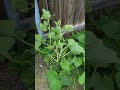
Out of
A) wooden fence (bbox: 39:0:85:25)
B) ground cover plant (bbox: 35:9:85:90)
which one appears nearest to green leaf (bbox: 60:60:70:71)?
ground cover plant (bbox: 35:9:85:90)

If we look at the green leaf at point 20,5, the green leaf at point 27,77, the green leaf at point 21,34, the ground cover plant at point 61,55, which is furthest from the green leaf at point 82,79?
the green leaf at point 20,5

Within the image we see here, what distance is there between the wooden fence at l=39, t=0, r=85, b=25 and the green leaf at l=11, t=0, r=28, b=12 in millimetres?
139

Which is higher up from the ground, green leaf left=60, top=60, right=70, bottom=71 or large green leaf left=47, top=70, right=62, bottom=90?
green leaf left=60, top=60, right=70, bottom=71

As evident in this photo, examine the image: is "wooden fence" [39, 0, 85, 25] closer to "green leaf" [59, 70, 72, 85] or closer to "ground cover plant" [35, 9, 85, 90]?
"ground cover plant" [35, 9, 85, 90]

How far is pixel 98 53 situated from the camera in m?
1.93

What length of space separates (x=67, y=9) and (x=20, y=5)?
0.29 meters

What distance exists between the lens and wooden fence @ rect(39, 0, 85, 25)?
1.99m

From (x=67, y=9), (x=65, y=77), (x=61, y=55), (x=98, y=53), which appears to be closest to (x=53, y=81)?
(x=65, y=77)

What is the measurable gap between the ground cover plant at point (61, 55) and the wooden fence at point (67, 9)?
51 mm

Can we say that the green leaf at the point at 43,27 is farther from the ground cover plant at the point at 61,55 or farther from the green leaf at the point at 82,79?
the green leaf at the point at 82,79

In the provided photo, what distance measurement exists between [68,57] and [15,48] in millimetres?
370

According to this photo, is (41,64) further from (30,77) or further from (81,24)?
(81,24)

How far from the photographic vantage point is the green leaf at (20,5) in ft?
6.68

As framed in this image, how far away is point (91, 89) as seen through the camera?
1.93 metres
